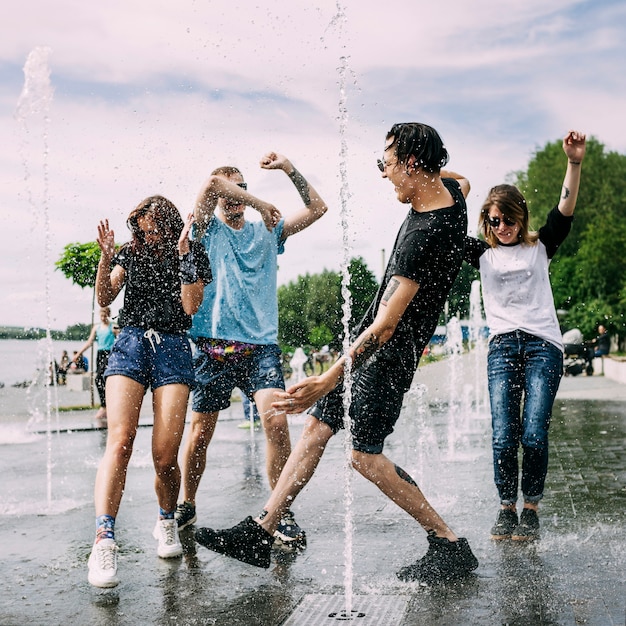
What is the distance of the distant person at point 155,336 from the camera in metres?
4.21

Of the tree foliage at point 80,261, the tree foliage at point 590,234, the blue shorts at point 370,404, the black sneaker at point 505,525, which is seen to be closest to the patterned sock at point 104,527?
the blue shorts at point 370,404

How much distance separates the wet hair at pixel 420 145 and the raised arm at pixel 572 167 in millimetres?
1005

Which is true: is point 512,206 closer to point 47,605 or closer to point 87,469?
point 47,605

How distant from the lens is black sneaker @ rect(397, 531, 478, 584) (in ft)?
12.6

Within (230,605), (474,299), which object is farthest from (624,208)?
(230,605)

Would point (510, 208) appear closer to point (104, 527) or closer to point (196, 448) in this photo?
point (196, 448)

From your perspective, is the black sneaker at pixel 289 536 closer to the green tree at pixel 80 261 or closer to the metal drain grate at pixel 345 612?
the metal drain grate at pixel 345 612

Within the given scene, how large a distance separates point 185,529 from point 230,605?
151 cm

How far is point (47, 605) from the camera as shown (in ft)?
11.8

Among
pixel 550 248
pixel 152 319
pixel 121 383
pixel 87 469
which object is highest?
pixel 550 248

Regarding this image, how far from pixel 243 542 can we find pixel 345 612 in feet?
1.83

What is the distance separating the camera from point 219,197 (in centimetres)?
468

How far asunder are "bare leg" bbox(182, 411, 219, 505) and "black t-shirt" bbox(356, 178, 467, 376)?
1298 mm

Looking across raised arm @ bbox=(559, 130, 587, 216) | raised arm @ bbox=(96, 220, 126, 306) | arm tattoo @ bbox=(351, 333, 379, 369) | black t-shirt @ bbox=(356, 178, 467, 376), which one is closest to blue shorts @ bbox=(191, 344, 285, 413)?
raised arm @ bbox=(96, 220, 126, 306)
